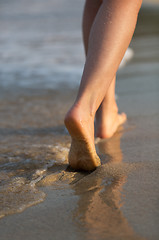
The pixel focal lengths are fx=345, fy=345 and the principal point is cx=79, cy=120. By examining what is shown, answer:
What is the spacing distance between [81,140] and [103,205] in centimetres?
35

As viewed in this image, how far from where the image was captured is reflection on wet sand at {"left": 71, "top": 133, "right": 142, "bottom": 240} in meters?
0.86

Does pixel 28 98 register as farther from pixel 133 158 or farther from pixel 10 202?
pixel 10 202

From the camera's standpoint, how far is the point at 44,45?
5316mm

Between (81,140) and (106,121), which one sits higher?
(81,140)

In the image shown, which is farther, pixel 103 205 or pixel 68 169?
pixel 68 169

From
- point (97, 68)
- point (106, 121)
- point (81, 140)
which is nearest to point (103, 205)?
point (81, 140)

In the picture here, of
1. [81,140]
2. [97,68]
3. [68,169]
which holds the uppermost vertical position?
[97,68]

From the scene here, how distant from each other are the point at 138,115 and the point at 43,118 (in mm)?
597

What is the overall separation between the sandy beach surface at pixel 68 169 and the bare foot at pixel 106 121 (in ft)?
0.15

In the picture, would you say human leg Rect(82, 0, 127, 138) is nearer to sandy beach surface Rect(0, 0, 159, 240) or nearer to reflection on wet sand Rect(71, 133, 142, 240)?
sandy beach surface Rect(0, 0, 159, 240)

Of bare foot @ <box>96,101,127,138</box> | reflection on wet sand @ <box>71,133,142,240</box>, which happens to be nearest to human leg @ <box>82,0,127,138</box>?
bare foot @ <box>96,101,127,138</box>

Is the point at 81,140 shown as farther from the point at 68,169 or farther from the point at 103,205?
the point at 103,205

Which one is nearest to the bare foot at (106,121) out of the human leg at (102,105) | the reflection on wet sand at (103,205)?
A: the human leg at (102,105)

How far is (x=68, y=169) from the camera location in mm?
1354
